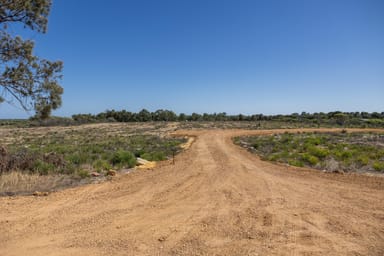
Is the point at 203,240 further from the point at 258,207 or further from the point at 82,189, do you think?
the point at 82,189

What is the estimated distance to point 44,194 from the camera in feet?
24.3

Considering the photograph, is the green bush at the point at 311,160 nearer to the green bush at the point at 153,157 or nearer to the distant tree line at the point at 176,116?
the green bush at the point at 153,157

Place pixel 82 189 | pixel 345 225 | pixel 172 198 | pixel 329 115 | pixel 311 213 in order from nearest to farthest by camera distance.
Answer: pixel 345 225, pixel 311 213, pixel 172 198, pixel 82 189, pixel 329 115

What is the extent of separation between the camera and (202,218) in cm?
552

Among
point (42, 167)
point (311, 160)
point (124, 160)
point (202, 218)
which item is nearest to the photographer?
point (202, 218)

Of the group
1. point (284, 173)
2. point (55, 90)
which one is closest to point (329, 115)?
point (284, 173)

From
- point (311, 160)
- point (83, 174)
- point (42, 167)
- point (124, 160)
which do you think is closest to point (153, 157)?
point (124, 160)

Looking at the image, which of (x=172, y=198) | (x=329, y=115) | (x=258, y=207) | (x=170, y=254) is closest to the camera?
(x=170, y=254)

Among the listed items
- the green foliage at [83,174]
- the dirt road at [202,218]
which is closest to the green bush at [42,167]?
the green foliage at [83,174]

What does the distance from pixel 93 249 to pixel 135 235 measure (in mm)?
759

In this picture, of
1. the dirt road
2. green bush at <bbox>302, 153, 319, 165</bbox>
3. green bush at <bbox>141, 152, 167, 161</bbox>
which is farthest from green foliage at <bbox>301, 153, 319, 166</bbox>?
green bush at <bbox>141, 152, 167, 161</bbox>

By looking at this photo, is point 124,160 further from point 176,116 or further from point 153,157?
point 176,116

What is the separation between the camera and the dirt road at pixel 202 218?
14.2 feet

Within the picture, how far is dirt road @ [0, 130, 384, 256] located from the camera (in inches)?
170
